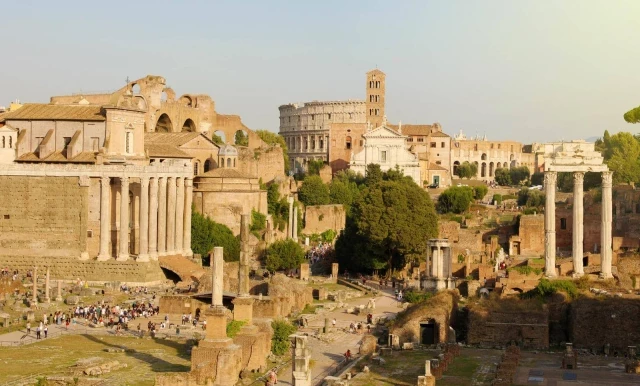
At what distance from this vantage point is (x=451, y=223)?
2643 inches

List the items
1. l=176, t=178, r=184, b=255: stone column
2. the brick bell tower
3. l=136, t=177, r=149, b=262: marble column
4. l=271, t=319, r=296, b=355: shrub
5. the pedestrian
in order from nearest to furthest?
the pedestrian, l=271, t=319, r=296, b=355: shrub, l=136, t=177, r=149, b=262: marble column, l=176, t=178, r=184, b=255: stone column, the brick bell tower

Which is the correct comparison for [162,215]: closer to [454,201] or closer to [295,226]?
[295,226]

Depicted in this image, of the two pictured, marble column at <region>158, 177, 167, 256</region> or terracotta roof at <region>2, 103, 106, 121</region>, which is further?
terracotta roof at <region>2, 103, 106, 121</region>

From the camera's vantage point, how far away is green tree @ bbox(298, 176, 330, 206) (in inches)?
3170

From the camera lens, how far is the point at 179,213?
58.9 metres

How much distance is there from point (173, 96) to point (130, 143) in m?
25.1

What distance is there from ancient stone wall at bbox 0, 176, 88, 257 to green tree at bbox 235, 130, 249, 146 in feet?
104

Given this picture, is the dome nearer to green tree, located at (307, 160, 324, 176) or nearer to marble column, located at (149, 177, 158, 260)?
marble column, located at (149, 177, 158, 260)

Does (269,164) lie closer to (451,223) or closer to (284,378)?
(451,223)

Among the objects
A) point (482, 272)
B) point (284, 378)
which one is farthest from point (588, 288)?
point (284, 378)

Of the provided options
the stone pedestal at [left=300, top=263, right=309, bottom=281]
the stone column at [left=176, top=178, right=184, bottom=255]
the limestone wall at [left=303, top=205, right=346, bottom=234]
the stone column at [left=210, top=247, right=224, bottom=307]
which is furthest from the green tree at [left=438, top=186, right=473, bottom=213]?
the stone column at [left=210, top=247, right=224, bottom=307]

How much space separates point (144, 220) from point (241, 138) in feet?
109

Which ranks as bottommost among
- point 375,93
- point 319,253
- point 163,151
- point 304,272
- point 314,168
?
point 304,272

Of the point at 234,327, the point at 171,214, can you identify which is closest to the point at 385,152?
the point at 171,214
